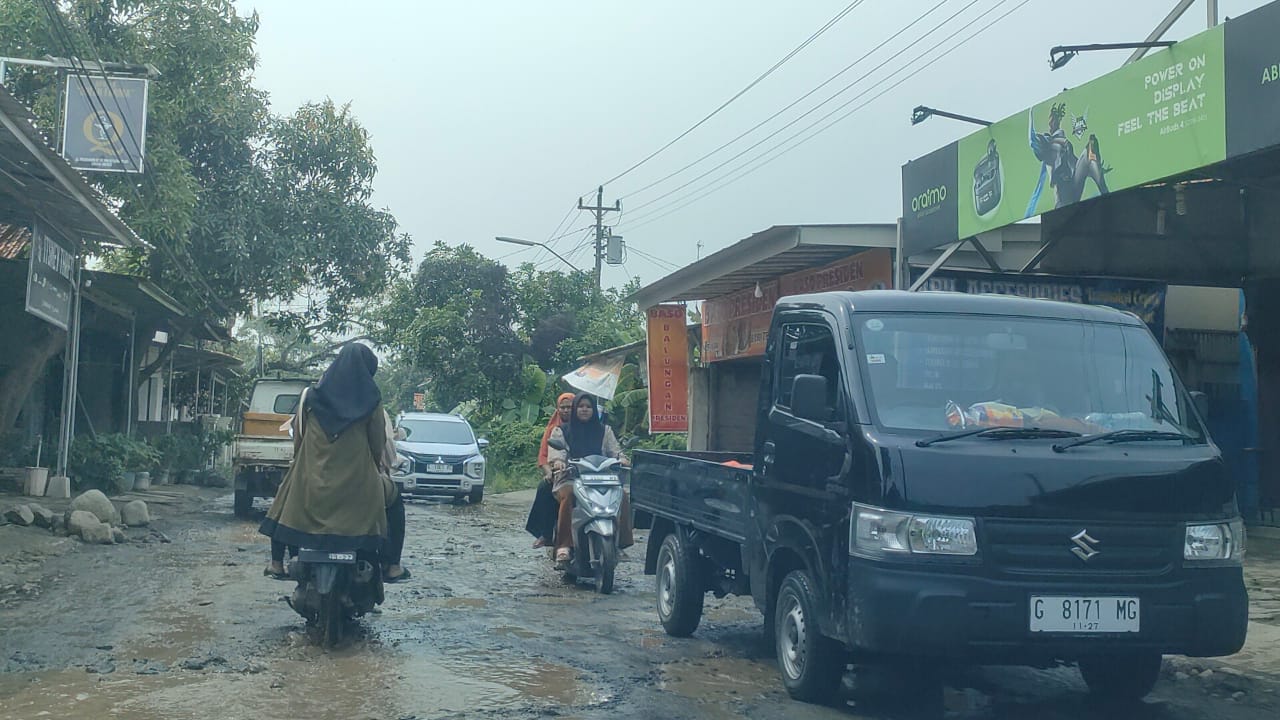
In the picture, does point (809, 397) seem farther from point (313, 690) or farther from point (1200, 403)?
point (313, 690)

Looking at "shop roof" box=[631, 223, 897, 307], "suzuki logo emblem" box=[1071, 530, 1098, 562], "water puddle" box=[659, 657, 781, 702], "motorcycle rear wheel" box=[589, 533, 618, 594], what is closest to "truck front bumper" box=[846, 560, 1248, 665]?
"suzuki logo emblem" box=[1071, 530, 1098, 562]

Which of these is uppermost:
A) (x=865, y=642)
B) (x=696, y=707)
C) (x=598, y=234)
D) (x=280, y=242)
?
(x=598, y=234)

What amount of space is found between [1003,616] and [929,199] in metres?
6.93

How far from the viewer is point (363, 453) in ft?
23.4

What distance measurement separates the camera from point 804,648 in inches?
225

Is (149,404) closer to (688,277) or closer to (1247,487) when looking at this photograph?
(688,277)

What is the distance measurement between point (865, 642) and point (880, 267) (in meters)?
8.31

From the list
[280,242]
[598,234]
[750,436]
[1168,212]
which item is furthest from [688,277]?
[598,234]

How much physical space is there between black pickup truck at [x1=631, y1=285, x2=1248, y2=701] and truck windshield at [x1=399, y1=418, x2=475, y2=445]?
1585 cm

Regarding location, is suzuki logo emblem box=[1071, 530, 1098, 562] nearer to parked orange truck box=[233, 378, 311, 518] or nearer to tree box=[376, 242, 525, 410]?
parked orange truck box=[233, 378, 311, 518]

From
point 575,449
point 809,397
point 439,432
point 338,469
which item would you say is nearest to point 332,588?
point 338,469

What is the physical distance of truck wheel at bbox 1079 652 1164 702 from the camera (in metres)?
5.85

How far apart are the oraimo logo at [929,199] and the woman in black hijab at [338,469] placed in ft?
19.9

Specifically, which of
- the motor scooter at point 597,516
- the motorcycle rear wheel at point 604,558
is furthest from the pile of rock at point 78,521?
the motorcycle rear wheel at point 604,558
